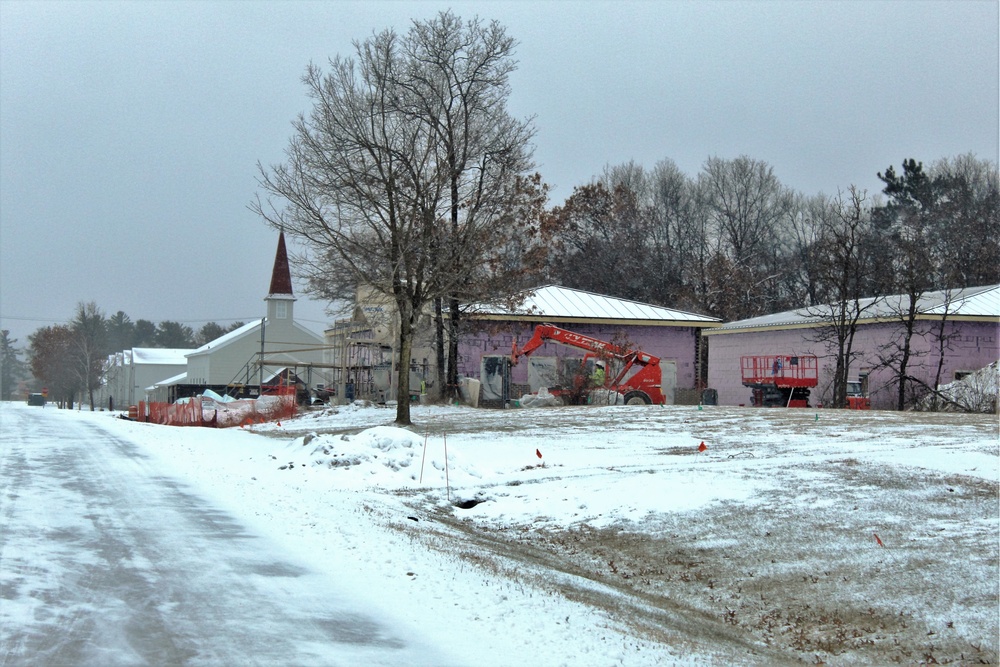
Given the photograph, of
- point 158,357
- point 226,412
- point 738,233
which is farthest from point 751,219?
point 158,357

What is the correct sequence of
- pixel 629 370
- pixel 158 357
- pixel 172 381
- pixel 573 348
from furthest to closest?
pixel 158 357, pixel 172 381, pixel 573 348, pixel 629 370

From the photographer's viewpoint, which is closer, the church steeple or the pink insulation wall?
the pink insulation wall

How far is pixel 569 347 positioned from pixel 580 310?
7.50 feet

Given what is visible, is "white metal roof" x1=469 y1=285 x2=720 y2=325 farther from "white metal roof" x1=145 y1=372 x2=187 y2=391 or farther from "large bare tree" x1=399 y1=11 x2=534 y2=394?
"white metal roof" x1=145 y1=372 x2=187 y2=391

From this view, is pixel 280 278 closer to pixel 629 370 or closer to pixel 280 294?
pixel 280 294

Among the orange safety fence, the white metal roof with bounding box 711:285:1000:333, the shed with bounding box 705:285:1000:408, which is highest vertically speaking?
the white metal roof with bounding box 711:285:1000:333

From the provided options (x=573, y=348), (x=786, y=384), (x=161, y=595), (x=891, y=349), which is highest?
(x=573, y=348)

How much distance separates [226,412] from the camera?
109 feet

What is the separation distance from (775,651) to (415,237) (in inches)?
699

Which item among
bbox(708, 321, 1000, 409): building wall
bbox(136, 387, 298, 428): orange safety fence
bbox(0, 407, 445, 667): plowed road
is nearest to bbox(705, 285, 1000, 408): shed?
bbox(708, 321, 1000, 409): building wall

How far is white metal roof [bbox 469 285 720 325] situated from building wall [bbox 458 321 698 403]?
1.54 ft

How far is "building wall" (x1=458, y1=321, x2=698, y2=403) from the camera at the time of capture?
4041 centimetres

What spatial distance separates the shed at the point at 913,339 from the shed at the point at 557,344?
Result: 11.1 feet

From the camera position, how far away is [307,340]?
7288 cm
